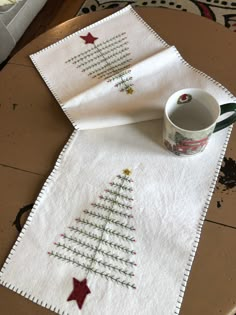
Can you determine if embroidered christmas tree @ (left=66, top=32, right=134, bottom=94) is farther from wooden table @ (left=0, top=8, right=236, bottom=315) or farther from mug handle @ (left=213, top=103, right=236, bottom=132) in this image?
mug handle @ (left=213, top=103, right=236, bottom=132)

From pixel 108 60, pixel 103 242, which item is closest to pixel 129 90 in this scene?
pixel 108 60

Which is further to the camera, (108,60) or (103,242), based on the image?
(108,60)

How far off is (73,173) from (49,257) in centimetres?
15

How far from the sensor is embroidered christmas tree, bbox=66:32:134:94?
28.1 inches

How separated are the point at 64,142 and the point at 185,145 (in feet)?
0.74

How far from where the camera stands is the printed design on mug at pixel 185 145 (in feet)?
1.89

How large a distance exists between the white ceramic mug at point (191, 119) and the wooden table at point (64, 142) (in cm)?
7

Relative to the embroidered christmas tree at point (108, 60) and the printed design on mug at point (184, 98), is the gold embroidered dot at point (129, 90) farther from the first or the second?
the printed design on mug at point (184, 98)

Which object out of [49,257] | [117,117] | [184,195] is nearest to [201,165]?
[184,195]

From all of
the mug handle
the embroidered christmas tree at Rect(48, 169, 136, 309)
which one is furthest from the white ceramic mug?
the embroidered christmas tree at Rect(48, 169, 136, 309)

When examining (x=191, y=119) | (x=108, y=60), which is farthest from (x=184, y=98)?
(x=108, y=60)

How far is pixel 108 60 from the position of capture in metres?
0.76

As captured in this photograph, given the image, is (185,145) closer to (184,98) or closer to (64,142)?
(184,98)

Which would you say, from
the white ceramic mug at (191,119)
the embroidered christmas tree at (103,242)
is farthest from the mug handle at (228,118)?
the embroidered christmas tree at (103,242)
